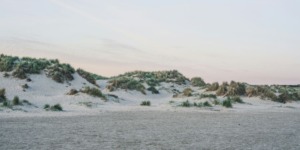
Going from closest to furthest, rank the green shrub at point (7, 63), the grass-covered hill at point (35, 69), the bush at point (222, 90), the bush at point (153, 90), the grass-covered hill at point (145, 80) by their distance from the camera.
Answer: the grass-covered hill at point (35, 69) < the green shrub at point (7, 63) < the bush at point (222, 90) < the grass-covered hill at point (145, 80) < the bush at point (153, 90)

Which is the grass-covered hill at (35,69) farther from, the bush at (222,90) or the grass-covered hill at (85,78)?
the bush at (222,90)

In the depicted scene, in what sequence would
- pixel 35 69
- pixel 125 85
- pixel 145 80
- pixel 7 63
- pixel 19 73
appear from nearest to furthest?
pixel 19 73 → pixel 35 69 → pixel 7 63 → pixel 125 85 → pixel 145 80

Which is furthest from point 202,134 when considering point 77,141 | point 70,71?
point 70,71

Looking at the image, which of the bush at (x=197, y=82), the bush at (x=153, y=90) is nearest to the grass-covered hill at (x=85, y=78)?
the bush at (x=153, y=90)

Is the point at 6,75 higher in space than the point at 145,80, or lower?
lower

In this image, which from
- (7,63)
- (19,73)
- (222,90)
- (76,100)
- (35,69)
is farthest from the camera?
(222,90)

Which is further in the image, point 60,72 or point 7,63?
point 60,72

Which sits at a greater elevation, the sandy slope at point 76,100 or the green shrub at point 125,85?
the green shrub at point 125,85

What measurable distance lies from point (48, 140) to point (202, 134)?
3885 millimetres

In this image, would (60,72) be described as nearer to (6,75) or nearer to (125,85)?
(6,75)

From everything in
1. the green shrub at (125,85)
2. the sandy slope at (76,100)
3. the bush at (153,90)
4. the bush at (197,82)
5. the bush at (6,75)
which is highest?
the bush at (197,82)

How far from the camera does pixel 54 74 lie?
1145 inches

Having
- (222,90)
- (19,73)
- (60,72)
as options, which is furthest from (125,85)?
(19,73)

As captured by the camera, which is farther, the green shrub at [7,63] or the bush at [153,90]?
the bush at [153,90]
